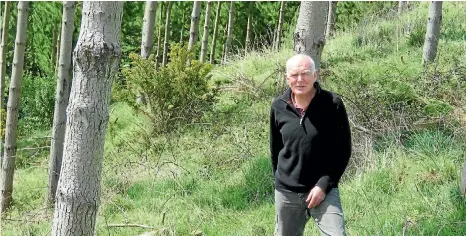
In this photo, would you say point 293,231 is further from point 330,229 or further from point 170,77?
point 170,77

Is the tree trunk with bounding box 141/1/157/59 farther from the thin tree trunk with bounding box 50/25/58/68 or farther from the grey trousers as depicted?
the thin tree trunk with bounding box 50/25/58/68

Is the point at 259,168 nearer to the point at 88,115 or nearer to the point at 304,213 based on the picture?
the point at 304,213

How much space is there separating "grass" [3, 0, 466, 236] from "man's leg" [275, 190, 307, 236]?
90cm

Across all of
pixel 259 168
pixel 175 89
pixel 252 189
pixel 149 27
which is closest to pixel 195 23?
pixel 149 27

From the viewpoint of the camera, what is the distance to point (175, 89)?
26.1ft

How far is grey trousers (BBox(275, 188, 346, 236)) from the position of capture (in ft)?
10.8

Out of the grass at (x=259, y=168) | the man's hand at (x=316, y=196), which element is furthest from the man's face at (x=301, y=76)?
the grass at (x=259, y=168)

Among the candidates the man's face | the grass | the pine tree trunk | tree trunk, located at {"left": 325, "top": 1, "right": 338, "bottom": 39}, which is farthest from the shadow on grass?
tree trunk, located at {"left": 325, "top": 1, "right": 338, "bottom": 39}

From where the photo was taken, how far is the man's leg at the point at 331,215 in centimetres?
328

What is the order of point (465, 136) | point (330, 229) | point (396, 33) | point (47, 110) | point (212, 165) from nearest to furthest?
point (330, 229), point (465, 136), point (212, 165), point (396, 33), point (47, 110)

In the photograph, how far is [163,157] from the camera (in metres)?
7.23

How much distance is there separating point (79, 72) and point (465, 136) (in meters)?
3.62

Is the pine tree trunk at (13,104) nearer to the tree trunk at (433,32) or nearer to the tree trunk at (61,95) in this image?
the tree trunk at (61,95)

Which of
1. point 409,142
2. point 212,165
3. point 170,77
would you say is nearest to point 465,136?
point 409,142
